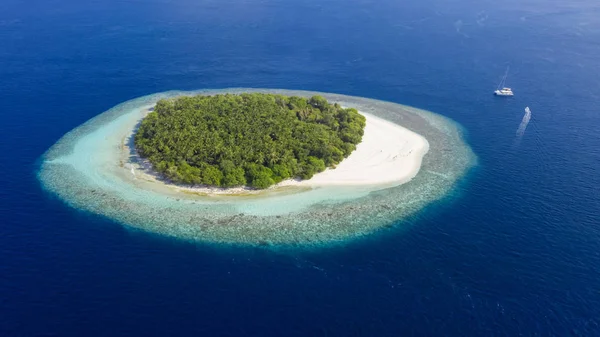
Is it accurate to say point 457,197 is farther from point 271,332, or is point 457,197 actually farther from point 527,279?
point 271,332

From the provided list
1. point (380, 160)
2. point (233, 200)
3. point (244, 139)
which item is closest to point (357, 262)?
point (233, 200)

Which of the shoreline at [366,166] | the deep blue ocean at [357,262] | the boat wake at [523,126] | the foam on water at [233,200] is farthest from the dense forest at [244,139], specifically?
the boat wake at [523,126]

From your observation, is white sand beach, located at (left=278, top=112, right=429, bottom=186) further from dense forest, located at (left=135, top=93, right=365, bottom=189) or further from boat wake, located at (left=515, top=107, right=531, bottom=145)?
boat wake, located at (left=515, top=107, right=531, bottom=145)

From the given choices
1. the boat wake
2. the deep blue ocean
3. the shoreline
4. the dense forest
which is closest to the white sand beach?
the shoreline

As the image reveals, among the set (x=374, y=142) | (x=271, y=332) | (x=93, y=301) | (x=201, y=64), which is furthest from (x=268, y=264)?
(x=201, y=64)

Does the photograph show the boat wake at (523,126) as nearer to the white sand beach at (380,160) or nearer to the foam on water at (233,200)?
the foam on water at (233,200)

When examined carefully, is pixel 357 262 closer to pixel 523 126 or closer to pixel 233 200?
pixel 233 200
